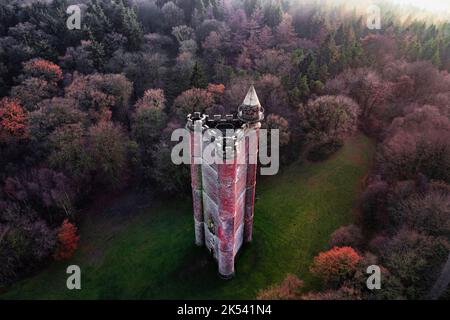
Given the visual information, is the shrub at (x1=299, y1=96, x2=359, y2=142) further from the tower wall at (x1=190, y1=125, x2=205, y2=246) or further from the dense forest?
the tower wall at (x1=190, y1=125, x2=205, y2=246)

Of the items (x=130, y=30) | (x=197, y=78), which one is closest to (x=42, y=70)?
(x=130, y=30)

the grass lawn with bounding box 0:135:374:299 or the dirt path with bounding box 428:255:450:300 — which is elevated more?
the dirt path with bounding box 428:255:450:300

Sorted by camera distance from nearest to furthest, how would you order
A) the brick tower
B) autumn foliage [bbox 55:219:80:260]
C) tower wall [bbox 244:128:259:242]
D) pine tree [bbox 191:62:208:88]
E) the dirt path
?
the brick tower < the dirt path < tower wall [bbox 244:128:259:242] < autumn foliage [bbox 55:219:80:260] < pine tree [bbox 191:62:208:88]

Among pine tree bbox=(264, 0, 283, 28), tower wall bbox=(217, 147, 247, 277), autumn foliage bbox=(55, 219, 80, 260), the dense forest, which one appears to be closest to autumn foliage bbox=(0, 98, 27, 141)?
the dense forest

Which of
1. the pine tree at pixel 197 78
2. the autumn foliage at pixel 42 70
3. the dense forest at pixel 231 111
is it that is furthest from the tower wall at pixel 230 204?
the autumn foliage at pixel 42 70

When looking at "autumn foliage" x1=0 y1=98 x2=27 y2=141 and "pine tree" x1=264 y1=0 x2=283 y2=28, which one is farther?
"pine tree" x1=264 y1=0 x2=283 y2=28
